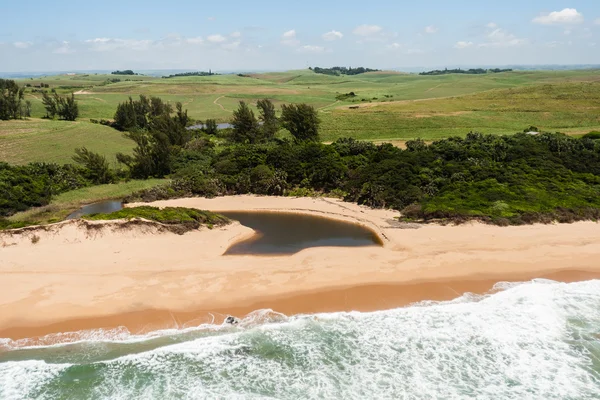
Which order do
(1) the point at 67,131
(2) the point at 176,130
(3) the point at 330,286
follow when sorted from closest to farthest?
1. (3) the point at 330,286
2. (2) the point at 176,130
3. (1) the point at 67,131

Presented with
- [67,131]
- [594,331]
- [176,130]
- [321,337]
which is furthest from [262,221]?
[67,131]

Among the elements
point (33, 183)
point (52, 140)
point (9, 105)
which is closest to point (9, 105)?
point (9, 105)

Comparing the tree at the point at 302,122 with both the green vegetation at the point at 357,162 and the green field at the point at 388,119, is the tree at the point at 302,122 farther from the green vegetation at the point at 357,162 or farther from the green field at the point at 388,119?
the green field at the point at 388,119

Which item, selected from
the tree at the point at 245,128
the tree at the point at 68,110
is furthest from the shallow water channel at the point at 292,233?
the tree at the point at 68,110

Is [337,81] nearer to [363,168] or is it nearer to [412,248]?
[363,168]

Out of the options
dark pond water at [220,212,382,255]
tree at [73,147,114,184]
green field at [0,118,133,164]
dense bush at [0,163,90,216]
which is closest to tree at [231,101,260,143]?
green field at [0,118,133,164]

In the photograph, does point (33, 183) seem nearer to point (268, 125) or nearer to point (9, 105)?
point (268, 125)
